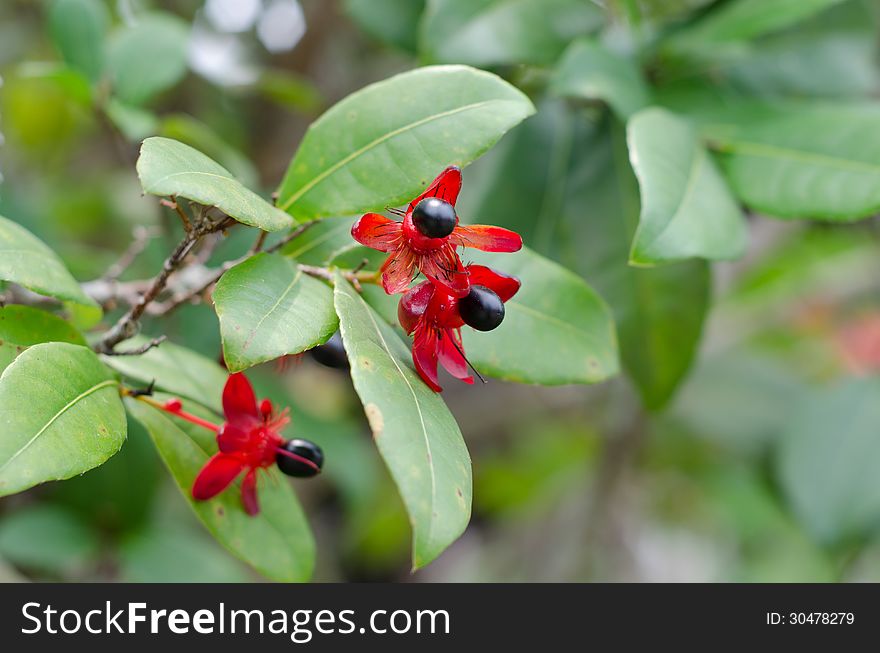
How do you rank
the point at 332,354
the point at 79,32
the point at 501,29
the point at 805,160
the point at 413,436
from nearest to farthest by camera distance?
the point at 413,436 → the point at 332,354 → the point at 805,160 → the point at 501,29 → the point at 79,32

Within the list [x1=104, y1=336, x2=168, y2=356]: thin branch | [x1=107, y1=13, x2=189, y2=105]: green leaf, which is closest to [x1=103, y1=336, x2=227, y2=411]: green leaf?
[x1=104, y1=336, x2=168, y2=356]: thin branch

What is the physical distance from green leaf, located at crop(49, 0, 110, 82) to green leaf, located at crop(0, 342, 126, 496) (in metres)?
0.75

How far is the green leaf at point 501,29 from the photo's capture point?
1.03 m

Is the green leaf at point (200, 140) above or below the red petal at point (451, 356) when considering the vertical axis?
above

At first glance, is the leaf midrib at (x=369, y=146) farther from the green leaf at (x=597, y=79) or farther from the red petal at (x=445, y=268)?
the green leaf at (x=597, y=79)

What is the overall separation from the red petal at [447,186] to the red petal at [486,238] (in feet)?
0.08

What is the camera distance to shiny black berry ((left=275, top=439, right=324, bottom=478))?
0.74 m

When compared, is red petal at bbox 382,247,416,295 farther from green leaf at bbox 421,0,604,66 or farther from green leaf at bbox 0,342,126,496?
green leaf at bbox 421,0,604,66

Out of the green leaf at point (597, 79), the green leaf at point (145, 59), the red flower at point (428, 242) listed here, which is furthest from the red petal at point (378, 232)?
the green leaf at point (145, 59)

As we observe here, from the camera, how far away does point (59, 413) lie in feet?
1.97

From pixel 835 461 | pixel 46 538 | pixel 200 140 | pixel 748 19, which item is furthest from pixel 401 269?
pixel 835 461

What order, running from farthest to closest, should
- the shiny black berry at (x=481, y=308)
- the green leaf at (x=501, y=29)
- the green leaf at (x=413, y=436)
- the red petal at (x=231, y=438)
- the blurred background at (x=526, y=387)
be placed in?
the blurred background at (x=526, y=387)
the green leaf at (x=501, y=29)
the red petal at (x=231, y=438)
the shiny black berry at (x=481, y=308)
the green leaf at (x=413, y=436)

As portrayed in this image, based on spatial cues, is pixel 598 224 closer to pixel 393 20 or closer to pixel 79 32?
pixel 393 20

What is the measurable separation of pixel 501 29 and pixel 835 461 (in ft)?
3.86
